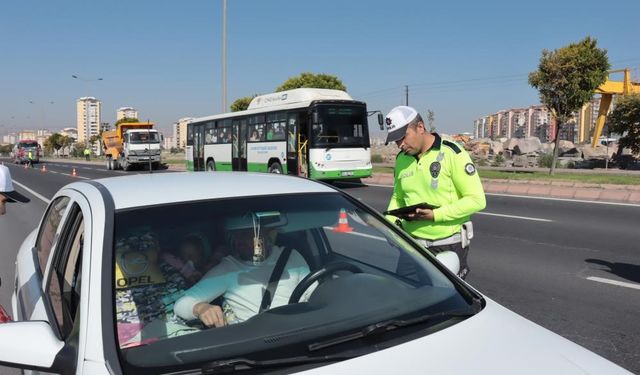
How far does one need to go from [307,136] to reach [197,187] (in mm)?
16218

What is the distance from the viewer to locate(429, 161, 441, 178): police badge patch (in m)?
3.38

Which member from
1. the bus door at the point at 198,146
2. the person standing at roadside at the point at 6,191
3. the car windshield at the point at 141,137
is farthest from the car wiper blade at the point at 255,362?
the car windshield at the point at 141,137

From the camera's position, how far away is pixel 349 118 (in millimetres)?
18938

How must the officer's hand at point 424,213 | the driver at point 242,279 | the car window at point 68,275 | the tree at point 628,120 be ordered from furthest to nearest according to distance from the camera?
the tree at point 628,120
the officer's hand at point 424,213
the driver at point 242,279
the car window at point 68,275

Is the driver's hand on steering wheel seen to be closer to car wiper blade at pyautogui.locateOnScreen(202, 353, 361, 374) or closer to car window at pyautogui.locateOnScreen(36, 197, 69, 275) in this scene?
car wiper blade at pyautogui.locateOnScreen(202, 353, 361, 374)

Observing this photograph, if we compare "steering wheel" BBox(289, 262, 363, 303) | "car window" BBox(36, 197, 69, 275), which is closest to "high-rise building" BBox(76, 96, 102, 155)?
"car window" BBox(36, 197, 69, 275)

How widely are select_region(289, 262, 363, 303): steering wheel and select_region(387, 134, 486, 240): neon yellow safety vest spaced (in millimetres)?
875

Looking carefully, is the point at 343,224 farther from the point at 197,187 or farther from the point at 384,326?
the point at 384,326

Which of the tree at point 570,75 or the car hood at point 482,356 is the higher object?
the tree at point 570,75

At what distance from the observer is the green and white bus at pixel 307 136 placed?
18.4 metres

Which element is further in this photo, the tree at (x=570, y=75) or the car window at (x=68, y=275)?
the tree at (x=570, y=75)

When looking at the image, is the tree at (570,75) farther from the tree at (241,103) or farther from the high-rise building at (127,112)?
the high-rise building at (127,112)

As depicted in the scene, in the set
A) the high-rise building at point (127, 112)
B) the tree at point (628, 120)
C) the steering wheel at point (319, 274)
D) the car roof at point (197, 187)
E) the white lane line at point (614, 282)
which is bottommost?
the white lane line at point (614, 282)

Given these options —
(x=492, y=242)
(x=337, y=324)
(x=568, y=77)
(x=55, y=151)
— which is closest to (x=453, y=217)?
(x=337, y=324)
